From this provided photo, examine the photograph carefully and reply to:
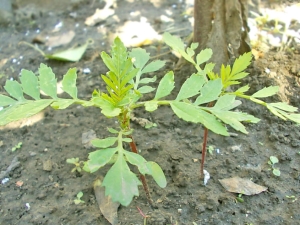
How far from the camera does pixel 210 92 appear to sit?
4.27 ft

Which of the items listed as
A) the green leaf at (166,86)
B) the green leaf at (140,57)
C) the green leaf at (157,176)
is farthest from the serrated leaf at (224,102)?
the green leaf at (140,57)

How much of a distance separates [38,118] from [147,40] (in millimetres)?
943

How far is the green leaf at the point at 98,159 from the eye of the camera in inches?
46.7

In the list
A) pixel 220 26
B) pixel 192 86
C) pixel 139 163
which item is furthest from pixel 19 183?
pixel 220 26

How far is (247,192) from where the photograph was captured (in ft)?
5.52

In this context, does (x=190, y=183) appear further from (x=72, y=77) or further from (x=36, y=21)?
(x=36, y=21)

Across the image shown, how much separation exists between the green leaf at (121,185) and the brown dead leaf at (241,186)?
26.5 inches

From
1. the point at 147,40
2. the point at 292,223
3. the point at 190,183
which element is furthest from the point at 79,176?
the point at 147,40

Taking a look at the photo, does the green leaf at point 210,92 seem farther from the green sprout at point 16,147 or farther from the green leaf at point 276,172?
the green sprout at point 16,147

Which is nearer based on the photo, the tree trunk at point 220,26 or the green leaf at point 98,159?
the green leaf at point 98,159

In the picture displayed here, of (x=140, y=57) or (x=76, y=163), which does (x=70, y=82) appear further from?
(x=76, y=163)

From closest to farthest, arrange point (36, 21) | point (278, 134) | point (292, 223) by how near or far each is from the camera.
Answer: point (292, 223), point (278, 134), point (36, 21)

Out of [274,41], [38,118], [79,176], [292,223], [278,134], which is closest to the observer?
[292,223]

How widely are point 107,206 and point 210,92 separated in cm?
70
